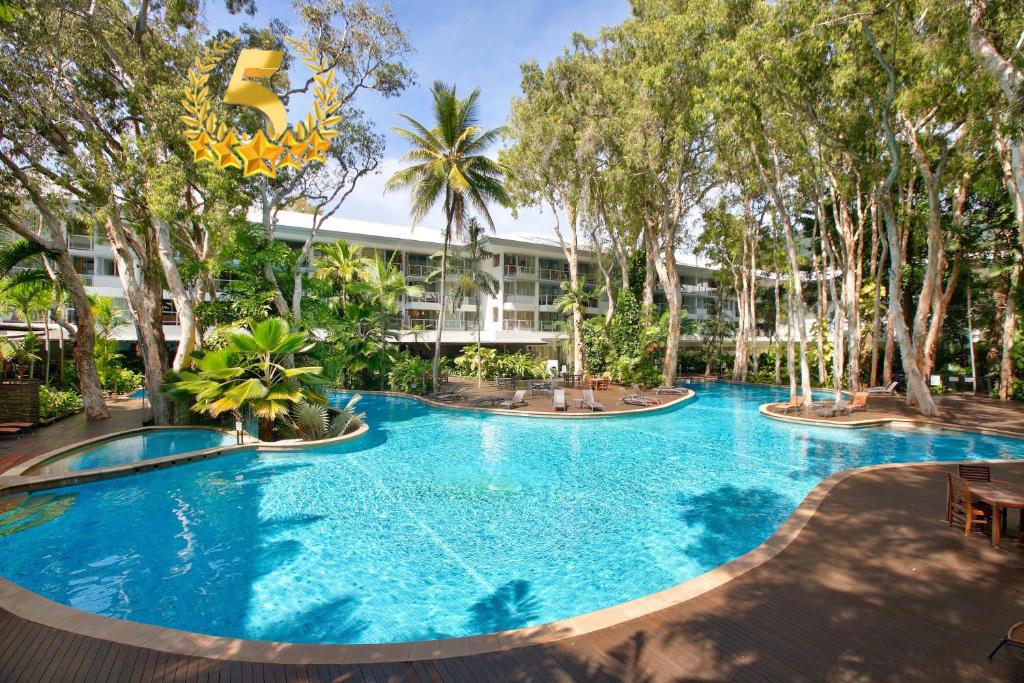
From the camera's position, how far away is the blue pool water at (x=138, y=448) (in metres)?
10.8

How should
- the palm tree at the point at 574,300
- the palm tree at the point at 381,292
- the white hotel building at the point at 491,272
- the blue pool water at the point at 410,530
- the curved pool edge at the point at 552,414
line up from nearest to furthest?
1. the blue pool water at the point at 410,530
2. the curved pool edge at the point at 552,414
3. the palm tree at the point at 381,292
4. the palm tree at the point at 574,300
5. the white hotel building at the point at 491,272

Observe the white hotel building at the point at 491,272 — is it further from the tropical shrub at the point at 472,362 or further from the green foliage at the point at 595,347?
the green foliage at the point at 595,347

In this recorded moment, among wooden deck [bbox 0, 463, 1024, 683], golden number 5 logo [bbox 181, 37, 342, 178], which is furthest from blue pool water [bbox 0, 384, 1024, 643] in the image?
golden number 5 logo [bbox 181, 37, 342, 178]

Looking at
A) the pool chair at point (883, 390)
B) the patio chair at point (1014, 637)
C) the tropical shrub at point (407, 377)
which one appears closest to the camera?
the patio chair at point (1014, 637)

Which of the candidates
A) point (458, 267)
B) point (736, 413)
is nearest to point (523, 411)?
point (736, 413)

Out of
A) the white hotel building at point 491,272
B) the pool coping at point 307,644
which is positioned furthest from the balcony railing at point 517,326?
the pool coping at point 307,644

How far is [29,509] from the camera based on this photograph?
8469mm

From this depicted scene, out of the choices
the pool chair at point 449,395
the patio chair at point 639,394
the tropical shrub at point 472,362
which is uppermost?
the tropical shrub at point 472,362

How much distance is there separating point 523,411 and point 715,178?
17.0 m

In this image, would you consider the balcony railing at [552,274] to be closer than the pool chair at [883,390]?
No

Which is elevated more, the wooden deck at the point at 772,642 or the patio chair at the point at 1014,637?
the patio chair at the point at 1014,637

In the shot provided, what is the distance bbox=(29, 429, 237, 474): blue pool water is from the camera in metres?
10.8

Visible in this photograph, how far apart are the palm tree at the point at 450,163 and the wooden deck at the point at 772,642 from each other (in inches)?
728

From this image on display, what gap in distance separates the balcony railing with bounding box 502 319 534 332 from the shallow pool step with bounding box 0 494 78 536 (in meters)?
26.9
